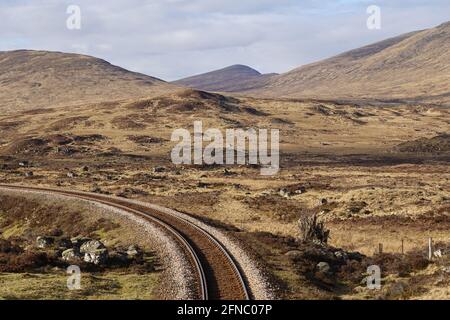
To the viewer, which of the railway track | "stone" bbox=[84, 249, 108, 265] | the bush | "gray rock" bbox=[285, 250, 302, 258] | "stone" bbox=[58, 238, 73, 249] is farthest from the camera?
the bush

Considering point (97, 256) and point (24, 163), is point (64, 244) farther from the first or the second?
point (24, 163)

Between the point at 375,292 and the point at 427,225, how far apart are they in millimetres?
18579

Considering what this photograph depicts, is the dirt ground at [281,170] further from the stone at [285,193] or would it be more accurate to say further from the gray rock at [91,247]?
the gray rock at [91,247]

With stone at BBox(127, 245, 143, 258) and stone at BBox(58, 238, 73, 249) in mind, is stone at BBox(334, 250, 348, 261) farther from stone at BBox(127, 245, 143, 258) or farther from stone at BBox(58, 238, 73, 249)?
stone at BBox(58, 238, 73, 249)

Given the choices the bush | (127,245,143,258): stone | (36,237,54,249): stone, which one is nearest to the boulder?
(36,237,54,249): stone

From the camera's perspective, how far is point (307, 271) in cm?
2666

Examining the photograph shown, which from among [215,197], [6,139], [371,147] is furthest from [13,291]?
[6,139]

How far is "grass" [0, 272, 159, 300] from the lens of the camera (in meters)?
21.4

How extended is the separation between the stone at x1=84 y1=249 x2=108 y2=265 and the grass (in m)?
1.69

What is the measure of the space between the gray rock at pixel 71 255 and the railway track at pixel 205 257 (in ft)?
18.5

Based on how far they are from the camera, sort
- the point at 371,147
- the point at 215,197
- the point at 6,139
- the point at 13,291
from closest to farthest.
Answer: the point at 13,291
the point at 215,197
the point at 371,147
the point at 6,139

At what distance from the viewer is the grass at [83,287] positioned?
Result: 2144cm

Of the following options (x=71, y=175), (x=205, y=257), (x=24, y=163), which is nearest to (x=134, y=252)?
(x=205, y=257)
